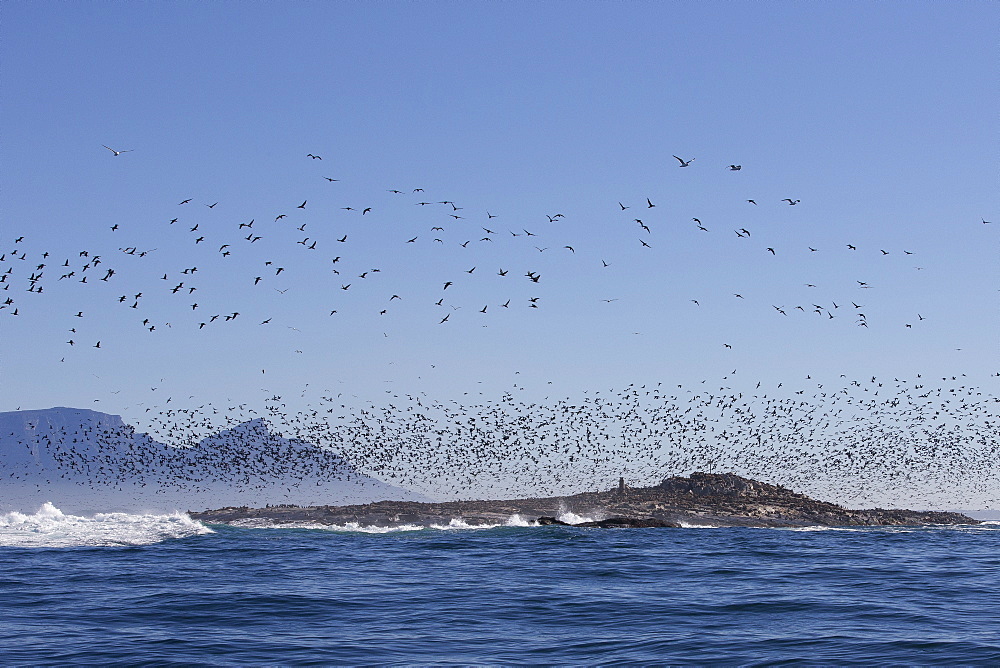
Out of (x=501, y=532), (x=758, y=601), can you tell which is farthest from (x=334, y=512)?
(x=758, y=601)

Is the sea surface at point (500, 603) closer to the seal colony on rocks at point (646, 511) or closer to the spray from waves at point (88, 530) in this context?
the spray from waves at point (88, 530)

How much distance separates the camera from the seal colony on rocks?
7619 cm

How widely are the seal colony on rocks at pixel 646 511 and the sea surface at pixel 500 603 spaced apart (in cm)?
2548

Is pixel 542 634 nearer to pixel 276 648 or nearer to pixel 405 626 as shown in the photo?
pixel 405 626

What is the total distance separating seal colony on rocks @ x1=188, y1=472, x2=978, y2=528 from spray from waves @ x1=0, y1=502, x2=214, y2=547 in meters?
8.45

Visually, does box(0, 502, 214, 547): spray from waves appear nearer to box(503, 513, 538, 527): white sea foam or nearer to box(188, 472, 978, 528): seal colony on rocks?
box(188, 472, 978, 528): seal colony on rocks

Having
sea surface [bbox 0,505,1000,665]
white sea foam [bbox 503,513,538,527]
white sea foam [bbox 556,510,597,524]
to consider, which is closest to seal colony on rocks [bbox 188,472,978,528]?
white sea foam [bbox 556,510,597,524]

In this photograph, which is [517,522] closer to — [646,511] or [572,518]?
[572,518]

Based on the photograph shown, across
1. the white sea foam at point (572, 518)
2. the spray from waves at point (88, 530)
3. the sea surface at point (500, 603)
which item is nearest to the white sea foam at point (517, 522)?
the white sea foam at point (572, 518)

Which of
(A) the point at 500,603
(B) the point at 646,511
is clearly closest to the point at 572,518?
(B) the point at 646,511

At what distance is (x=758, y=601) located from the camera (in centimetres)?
2658

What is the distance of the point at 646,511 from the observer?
84.8m

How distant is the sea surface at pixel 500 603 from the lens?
19.1 m

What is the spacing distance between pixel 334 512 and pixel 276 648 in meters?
68.6
